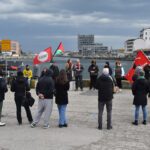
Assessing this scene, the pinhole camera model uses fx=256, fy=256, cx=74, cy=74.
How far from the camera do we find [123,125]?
305 inches

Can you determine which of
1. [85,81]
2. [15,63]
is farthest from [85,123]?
[15,63]

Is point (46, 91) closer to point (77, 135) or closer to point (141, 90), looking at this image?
point (77, 135)

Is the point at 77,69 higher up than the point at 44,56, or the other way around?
the point at 44,56

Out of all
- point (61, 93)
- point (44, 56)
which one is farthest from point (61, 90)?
point (44, 56)

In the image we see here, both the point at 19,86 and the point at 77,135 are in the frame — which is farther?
the point at 19,86

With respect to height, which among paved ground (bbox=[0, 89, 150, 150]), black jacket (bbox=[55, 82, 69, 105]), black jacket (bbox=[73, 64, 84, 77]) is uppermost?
black jacket (bbox=[73, 64, 84, 77])

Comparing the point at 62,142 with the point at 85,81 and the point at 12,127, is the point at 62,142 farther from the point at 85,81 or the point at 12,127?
the point at 85,81

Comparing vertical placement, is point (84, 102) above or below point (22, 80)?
below

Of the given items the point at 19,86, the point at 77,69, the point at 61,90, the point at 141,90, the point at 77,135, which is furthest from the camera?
the point at 77,69

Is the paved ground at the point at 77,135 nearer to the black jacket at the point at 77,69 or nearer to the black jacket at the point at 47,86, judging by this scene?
the black jacket at the point at 47,86

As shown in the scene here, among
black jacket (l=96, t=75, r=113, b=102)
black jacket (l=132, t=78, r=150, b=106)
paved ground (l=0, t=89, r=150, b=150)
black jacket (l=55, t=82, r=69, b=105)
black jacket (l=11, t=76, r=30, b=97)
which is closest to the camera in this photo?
paved ground (l=0, t=89, r=150, b=150)

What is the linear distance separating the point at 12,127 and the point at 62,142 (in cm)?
204

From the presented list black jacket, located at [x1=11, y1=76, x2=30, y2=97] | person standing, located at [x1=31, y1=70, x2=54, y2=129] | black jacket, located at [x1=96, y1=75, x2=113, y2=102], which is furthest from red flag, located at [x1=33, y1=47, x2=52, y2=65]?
black jacket, located at [x1=96, y1=75, x2=113, y2=102]

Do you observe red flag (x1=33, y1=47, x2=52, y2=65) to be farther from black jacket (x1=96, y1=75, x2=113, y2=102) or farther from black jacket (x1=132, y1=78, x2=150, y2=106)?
black jacket (x1=96, y1=75, x2=113, y2=102)
